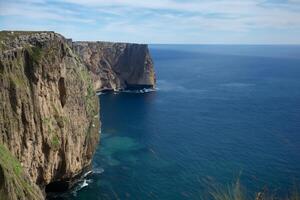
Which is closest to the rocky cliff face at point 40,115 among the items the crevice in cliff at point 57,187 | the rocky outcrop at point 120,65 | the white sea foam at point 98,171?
the crevice in cliff at point 57,187

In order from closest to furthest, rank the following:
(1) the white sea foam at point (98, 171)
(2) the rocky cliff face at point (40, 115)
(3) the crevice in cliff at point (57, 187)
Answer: (2) the rocky cliff face at point (40, 115) < (3) the crevice in cliff at point (57, 187) < (1) the white sea foam at point (98, 171)

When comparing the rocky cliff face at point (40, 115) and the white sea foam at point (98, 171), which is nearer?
the rocky cliff face at point (40, 115)

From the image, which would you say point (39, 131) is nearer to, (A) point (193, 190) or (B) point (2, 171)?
(B) point (2, 171)

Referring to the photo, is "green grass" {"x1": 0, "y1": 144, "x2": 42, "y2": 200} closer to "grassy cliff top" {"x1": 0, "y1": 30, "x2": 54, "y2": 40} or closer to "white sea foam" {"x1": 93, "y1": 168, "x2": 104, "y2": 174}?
"grassy cliff top" {"x1": 0, "y1": 30, "x2": 54, "y2": 40}

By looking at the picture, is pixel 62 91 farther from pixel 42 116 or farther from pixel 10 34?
pixel 10 34

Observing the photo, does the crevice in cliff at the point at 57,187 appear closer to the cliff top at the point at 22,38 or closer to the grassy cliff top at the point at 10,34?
the cliff top at the point at 22,38

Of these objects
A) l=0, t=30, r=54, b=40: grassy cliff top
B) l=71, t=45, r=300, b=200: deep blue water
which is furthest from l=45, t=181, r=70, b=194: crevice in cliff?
l=0, t=30, r=54, b=40: grassy cliff top
